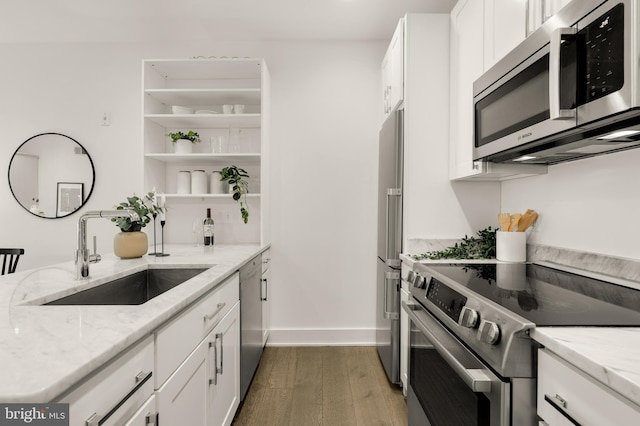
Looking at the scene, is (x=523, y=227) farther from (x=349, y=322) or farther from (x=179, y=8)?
(x=179, y=8)

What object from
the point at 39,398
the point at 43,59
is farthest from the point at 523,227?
the point at 43,59

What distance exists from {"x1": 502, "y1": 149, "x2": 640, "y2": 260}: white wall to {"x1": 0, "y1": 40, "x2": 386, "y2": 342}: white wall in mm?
1492

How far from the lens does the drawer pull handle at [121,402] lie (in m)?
0.71

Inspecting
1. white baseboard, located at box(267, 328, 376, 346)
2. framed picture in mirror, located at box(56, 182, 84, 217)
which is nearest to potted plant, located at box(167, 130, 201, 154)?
framed picture in mirror, located at box(56, 182, 84, 217)

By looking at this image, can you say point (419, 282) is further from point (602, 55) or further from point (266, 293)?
point (266, 293)

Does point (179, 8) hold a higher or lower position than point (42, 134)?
higher

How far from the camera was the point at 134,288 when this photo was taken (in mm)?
1836

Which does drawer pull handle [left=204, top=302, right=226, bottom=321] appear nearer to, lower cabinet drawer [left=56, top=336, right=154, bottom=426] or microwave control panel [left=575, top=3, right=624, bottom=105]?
lower cabinet drawer [left=56, top=336, right=154, bottom=426]

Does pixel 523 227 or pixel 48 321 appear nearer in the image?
pixel 48 321

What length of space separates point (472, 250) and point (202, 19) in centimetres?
266

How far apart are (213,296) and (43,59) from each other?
320cm

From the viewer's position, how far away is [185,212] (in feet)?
10.4

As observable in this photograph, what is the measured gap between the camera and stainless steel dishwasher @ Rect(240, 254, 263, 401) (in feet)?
6.80

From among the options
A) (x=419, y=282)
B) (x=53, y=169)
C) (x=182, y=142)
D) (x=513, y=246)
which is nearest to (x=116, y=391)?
(x=419, y=282)
